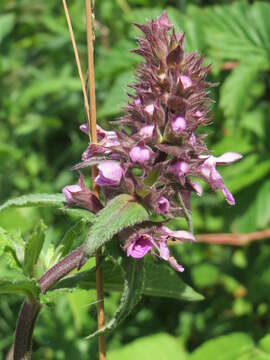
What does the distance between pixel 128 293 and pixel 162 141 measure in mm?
287

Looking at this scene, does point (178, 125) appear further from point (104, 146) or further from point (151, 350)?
point (151, 350)

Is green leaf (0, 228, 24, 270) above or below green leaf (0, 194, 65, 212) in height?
below

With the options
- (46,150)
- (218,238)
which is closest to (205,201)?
(218,238)

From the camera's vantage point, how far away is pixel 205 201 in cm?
269

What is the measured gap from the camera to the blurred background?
2230 millimetres

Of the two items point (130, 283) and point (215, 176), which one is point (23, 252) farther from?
point (215, 176)

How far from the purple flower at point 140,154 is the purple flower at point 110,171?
0.03 metres

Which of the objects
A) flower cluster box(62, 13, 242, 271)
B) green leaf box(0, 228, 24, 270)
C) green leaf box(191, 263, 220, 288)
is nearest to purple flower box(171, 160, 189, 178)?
flower cluster box(62, 13, 242, 271)

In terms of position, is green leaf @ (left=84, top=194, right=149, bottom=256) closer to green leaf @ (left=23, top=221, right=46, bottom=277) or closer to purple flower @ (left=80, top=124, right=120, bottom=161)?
purple flower @ (left=80, top=124, right=120, bottom=161)

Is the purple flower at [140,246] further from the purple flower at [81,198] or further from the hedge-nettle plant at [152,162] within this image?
the purple flower at [81,198]

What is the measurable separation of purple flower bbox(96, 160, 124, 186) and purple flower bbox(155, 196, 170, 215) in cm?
9

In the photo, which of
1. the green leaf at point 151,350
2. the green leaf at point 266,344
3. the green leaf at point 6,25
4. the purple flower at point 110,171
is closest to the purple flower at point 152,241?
the purple flower at point 110,171

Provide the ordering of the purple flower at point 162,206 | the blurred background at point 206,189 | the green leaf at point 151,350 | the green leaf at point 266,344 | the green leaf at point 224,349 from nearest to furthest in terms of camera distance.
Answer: the purple flower at point 162,206 < the green leaf at point 266,344 < the green leaf at point 224,349 < the green leaf at point 151,350 < the blurred background at point 206,189

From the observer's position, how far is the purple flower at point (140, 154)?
3.72 ft
